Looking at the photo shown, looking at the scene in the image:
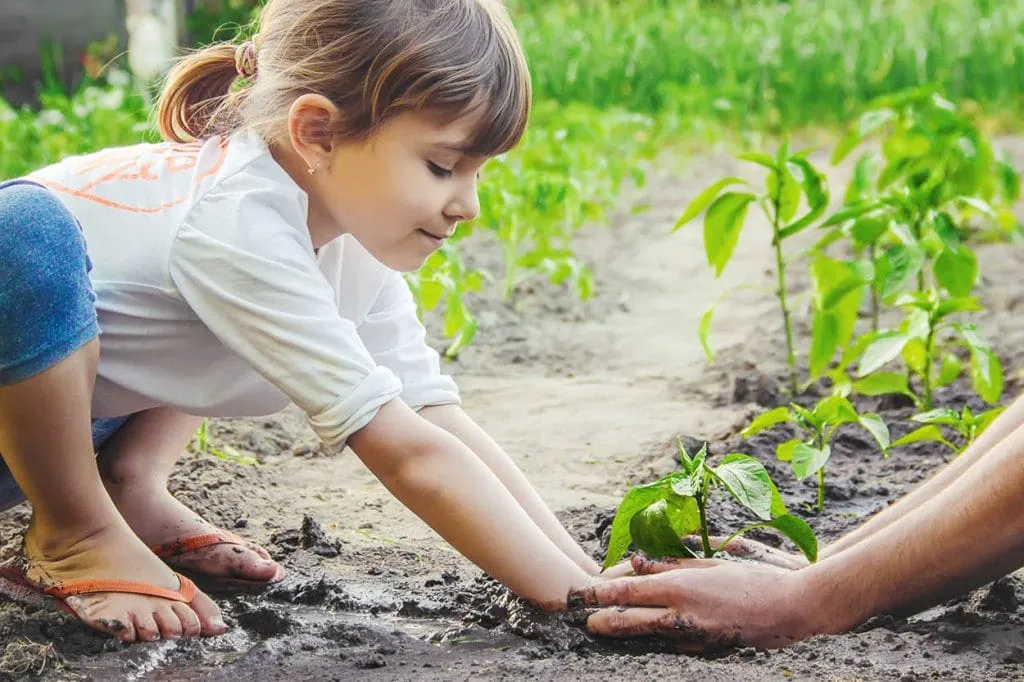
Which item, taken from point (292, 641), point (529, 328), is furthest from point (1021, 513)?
point (529, 328)

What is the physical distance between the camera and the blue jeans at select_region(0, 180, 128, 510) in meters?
1.80

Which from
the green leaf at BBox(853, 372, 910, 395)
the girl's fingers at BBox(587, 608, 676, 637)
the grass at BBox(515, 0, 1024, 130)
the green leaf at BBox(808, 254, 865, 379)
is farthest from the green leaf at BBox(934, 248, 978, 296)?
the grass at BBox(515, 0, 1024, 130)

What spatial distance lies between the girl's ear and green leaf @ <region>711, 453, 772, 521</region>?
0.73 meters

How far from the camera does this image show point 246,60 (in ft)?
6.82

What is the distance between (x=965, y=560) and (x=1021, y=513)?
95 millimetres

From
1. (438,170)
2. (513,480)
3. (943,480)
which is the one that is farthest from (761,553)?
(438,170)

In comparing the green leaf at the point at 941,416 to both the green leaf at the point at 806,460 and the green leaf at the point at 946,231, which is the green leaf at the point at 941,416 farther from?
the green leaf at the point at 946,231

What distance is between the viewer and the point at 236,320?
1824 millimetres

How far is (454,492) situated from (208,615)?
444 mm

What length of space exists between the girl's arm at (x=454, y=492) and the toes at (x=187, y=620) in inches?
14.1

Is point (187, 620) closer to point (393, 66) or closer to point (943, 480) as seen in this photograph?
point (393, 66)

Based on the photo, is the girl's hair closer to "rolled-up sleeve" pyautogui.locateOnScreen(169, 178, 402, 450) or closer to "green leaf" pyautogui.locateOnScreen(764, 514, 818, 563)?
"rolled-up sleeve" pyautogui.locateOnScreen(169, 178, 402, 450)

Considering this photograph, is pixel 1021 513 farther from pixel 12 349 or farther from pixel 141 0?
pixel 141 0

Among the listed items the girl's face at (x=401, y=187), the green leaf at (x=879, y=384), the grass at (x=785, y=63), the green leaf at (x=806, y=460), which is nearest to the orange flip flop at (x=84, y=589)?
the girl's face at (x=401, y=187)
